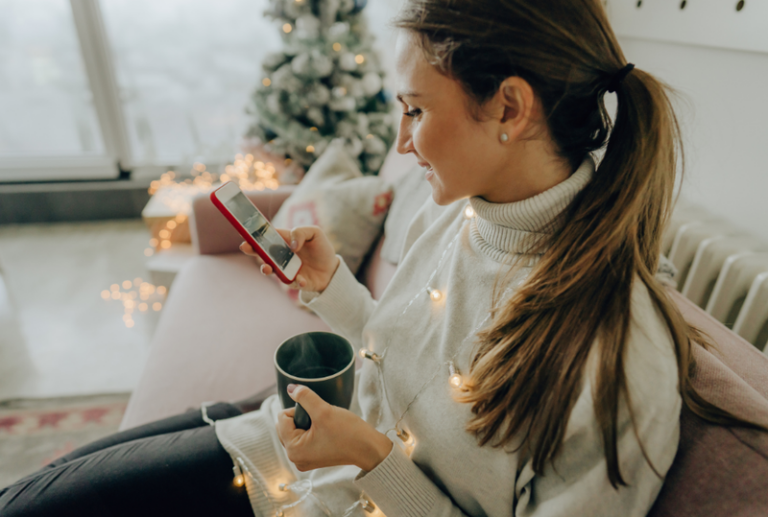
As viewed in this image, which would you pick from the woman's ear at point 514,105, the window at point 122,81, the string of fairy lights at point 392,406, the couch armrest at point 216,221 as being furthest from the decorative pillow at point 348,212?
the window at point 122,81

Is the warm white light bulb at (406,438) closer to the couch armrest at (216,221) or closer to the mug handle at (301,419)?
the mug handle at (301,419)

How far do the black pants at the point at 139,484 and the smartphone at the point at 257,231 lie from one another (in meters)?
0.32

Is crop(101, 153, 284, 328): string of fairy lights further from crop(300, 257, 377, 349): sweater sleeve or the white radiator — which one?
the white radiator

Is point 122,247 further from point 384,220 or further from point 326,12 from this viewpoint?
point 384,220

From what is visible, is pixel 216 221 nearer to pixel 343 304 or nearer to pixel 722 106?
pixel 343 304

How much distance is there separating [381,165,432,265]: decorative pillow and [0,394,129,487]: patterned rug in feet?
3.35

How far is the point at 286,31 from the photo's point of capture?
208 cm

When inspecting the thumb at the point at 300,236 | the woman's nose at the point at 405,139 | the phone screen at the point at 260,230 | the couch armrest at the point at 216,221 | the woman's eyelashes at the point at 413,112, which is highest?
the woman's eyelashes at the point at 413,112

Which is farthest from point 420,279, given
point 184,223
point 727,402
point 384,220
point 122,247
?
point 122,247

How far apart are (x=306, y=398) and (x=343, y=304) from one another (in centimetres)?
30

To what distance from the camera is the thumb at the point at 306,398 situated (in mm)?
579

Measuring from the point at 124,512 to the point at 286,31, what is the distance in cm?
198

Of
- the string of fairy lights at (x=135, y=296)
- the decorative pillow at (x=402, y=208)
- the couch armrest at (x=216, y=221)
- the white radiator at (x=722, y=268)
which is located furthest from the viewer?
the string of fairy lights at (x=135, y=296)

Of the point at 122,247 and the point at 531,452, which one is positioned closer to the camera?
the point at 531,452
